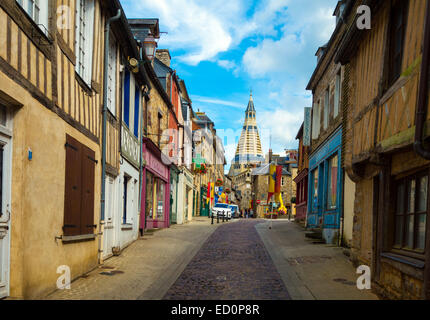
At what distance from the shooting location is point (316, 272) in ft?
29.1

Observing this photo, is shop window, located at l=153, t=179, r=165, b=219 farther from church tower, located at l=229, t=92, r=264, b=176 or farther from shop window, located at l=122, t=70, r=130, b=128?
church tower, located at l=229, t=92, r=264, b=176

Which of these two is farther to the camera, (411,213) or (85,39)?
(85,39)

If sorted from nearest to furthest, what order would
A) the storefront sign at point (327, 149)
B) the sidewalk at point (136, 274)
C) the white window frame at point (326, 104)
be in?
the sidewalk at point (136, 274) → the storefront sign at point (327, 149) → the white window frame at point (326, 104)

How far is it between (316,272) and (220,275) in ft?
6.42

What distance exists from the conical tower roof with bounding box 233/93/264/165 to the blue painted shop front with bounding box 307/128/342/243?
457ft

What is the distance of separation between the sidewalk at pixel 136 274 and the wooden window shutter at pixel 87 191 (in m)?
0.91

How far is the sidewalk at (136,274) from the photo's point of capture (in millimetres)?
6676

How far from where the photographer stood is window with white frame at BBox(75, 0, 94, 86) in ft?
27.0

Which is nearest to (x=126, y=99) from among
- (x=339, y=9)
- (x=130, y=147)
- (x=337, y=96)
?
(x=130, y=147)

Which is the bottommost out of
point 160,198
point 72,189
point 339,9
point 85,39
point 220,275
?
point 220,275

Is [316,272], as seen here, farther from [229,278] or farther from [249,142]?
[249,142]

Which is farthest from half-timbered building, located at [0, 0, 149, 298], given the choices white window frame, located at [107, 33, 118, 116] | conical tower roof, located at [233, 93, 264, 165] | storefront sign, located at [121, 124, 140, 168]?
conical tower roof, located at [233, 93, 264, 165]

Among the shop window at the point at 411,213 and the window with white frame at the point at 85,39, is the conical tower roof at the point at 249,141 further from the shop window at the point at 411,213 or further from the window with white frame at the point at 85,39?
the shop window at the point at 411,213

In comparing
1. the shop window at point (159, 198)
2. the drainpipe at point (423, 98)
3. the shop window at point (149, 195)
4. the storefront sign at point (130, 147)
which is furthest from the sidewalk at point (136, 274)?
the shop window at point (159, 198)
